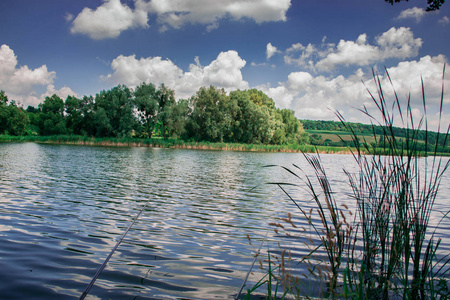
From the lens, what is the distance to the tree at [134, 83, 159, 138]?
63719 millimetres

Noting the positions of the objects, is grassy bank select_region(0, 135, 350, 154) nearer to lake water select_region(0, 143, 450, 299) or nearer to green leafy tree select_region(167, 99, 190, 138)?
green leafy tree select_region(167, 99, 190, 138)

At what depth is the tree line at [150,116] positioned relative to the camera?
64.7 metres

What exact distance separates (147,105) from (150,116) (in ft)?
9.50

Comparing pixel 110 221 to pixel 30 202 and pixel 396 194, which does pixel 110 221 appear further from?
pixel 396 194

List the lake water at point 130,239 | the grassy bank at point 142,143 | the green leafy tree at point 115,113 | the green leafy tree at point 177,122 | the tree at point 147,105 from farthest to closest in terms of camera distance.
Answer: the green leafy tree at point 177,122, the tree at point 147,105, the green leafy tree at point 115,113, the grassy bank at point 142,143, the lake water at point 130,239

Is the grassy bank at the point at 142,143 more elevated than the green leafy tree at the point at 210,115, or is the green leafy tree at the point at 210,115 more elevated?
the green leafy tree at the point at 210,115

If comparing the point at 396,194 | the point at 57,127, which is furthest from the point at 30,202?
the point at 57,127

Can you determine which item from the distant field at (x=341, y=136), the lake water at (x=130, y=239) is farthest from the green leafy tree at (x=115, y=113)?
the lake water at (x=130, y=239)

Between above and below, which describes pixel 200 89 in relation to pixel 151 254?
above

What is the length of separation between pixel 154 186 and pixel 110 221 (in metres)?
5.81

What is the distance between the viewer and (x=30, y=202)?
836cm

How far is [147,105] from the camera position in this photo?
63.7 meters

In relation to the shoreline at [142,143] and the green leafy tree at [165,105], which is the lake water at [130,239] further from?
the green leafy tree at [165,105]

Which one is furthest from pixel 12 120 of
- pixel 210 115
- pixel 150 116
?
pixel 210 115
